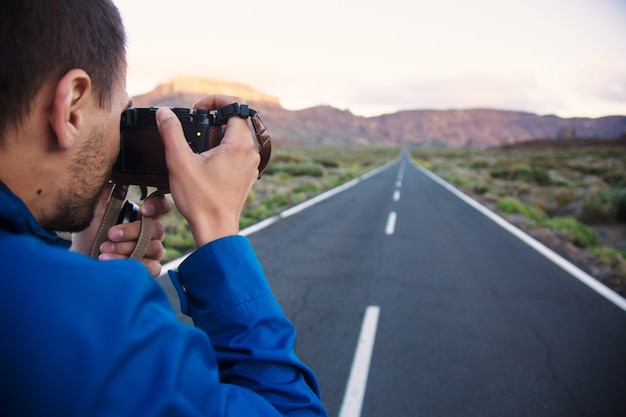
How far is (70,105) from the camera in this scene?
74 cm

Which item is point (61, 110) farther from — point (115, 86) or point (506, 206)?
point (506, 206)

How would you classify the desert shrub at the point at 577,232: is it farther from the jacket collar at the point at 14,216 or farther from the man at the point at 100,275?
the jacket collar at the point at 14,216

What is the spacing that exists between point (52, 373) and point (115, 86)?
60cm

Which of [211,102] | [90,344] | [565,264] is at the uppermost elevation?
[211,102]

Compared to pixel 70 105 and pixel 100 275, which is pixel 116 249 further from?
pixel 100 275

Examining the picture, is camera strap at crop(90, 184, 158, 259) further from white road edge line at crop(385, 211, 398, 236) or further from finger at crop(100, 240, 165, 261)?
white road edge line at crop(385, 211, 398, 236)

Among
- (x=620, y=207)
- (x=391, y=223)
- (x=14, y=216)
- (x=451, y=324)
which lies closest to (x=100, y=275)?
(x=14, y=216)

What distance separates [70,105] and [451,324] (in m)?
3.73

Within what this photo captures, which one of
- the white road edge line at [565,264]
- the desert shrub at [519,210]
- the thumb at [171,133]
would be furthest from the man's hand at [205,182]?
the desert shrub at [519,210]

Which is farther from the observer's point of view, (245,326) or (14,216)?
(245,326)

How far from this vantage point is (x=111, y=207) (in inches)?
50.1

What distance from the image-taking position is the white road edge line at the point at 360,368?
2623mm

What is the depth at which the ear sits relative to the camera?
711 mm

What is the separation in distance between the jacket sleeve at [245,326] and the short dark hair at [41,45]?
41 centimetres
